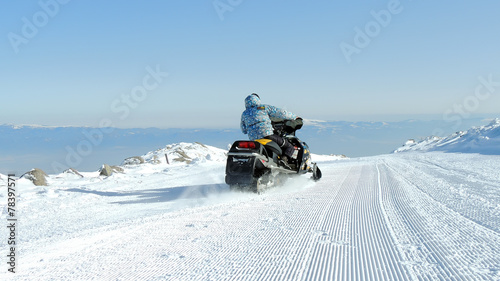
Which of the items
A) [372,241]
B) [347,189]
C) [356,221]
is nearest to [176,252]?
[372,241]

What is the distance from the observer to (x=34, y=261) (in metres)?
3.12

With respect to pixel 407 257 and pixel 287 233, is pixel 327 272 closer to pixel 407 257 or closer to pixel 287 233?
pixel 407 257

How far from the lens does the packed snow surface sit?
8.55 ft

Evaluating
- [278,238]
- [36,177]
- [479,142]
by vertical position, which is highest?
[479,142]

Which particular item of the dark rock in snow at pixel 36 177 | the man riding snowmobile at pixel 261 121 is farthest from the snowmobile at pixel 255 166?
the dark rock in snow at pixel 36 177

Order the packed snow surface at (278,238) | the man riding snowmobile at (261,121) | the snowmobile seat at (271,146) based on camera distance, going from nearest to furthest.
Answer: the packed snow surface at (278,238) < the snowmobile seat at (271,146) < the man riding snowmobile at (261,121)

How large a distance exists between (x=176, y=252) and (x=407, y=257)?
192 cm

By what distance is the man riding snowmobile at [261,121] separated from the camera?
7.96m

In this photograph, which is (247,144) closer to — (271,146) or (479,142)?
(271,146)

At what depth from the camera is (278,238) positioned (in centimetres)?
348

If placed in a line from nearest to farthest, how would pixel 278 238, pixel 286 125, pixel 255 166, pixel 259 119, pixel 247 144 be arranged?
pixel 278 238 → pixel 255 166 → pixel 247 144 → pixel 259 119 → pixel 286 125

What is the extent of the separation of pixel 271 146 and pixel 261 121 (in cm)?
69

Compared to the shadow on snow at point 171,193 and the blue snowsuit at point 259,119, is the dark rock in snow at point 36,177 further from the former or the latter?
the blue snowsuit at point 259,119

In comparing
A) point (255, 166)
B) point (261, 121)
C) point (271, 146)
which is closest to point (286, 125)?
point (261, 121)
